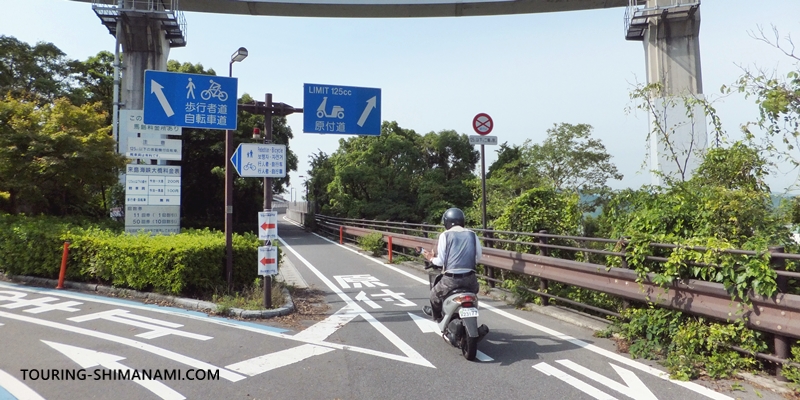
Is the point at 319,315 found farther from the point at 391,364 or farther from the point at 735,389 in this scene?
the point at 735,389

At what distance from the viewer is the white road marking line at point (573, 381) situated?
164 inches

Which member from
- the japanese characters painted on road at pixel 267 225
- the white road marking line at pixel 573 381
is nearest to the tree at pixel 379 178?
the japanese characters painted on road at pixel 267 225

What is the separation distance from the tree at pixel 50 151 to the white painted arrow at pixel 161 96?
569 centimetres

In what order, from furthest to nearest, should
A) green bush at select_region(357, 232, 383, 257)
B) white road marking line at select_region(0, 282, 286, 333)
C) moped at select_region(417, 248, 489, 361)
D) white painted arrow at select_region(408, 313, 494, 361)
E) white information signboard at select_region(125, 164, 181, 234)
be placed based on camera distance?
green bush at select_region(357, 232, 383, 257) < white information signboard at select_region(125, 164, 181, 234) < white road marking line at select_region(0, 282, 286, 333) < white painted arrow at select_region(408, 313, 494, 361) < moped at select_region(417, 248, 489, 361)

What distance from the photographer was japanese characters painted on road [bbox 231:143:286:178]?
775cm

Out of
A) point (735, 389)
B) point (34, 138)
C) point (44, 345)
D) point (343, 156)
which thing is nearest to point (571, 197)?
point (735, 389)

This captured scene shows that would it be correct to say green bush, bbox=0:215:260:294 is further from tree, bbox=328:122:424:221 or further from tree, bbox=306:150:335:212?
tree, bbox=306:150:335:212

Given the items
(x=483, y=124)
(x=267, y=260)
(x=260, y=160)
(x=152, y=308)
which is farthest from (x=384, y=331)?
(x=483, y=124)

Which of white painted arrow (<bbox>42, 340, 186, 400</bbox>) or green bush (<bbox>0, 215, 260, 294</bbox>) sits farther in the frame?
green bush (<bbox>0, 215, 260, 294</bbox>)

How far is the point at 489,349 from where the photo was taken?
221 inches

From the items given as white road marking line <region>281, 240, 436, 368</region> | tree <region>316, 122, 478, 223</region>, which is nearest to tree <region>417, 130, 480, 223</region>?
tree <region>316, 122, 478, 223</region>

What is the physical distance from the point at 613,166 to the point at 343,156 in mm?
18384

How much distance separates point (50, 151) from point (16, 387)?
396 inches

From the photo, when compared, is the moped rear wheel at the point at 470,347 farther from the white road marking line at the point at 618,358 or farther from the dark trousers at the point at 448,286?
the white road marking line at the point at 618,358
